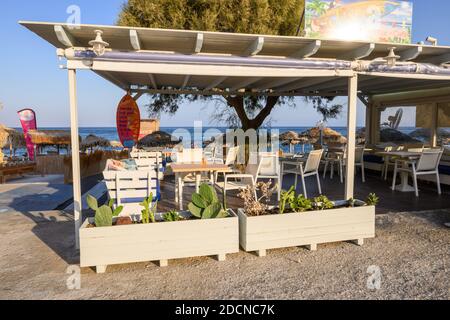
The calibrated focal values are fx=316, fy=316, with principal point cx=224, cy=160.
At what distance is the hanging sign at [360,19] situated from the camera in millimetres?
5211

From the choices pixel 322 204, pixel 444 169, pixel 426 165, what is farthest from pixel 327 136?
pixel 322 204

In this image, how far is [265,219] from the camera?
3.14 metres

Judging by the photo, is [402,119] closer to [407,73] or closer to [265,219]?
[407,73]

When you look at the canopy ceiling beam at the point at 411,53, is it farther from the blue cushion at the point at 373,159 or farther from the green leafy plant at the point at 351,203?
the blue cushion at the point at 373,159

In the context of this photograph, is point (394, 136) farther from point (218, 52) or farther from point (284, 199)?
point (284, 199)

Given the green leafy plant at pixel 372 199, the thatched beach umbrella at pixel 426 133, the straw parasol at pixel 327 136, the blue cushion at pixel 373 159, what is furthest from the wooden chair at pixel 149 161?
the straw parasol at pixel 327 136

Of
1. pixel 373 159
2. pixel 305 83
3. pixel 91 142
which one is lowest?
pixel 373 159

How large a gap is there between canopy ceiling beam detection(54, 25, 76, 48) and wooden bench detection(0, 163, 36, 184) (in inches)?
259

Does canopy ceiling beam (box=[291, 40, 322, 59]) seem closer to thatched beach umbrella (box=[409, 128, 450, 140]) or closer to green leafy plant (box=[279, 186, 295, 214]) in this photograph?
green leafy plant (box=[279, 186, 295, 214])

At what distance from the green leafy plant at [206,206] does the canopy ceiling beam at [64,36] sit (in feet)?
6.85

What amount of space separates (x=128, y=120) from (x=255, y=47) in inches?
160

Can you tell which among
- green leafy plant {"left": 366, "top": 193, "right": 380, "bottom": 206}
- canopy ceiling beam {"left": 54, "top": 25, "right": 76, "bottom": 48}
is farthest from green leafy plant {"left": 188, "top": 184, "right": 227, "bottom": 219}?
canopy ceiling beam {"left": 54, "top": 25, "right": 76, "bottom": 48}

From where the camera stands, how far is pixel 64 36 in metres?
3.21

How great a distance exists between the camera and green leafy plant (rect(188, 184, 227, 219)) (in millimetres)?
3102
